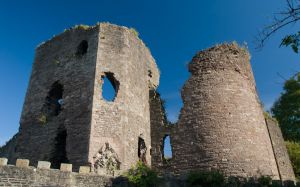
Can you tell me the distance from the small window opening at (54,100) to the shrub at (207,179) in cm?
747

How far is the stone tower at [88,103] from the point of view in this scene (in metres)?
11.9

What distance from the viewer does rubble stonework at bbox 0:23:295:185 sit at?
39.1ft

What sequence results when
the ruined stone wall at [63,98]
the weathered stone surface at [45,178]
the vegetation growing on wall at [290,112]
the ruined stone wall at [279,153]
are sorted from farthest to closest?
the vegetation growing on wall at [290,112], the ruined stone wall at [279,153], the ruined stone wall at [63,98], the weathered stone surface at [45,178]

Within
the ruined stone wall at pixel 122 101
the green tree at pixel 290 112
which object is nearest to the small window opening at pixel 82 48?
the ruined stone wall at pixel 122 101

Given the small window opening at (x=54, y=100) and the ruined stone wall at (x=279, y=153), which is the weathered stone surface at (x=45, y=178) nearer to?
the small window opening at (x=54, y=100)

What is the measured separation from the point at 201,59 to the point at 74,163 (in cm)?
719

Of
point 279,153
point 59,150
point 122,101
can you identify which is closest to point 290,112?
point 279,153

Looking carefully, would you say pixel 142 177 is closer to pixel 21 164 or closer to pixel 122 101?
pixel 21 164

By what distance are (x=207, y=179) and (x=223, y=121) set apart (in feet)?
11.9

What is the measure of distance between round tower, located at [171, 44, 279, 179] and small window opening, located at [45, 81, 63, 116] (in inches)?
223

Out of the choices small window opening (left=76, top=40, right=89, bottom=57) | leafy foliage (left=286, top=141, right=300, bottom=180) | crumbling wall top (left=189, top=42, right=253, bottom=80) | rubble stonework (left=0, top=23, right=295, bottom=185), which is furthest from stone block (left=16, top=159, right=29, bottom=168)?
leafy foliage (left=286, top=141, right=300, bottom=180)

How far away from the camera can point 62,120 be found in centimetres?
1306

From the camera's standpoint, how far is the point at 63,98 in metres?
13.6

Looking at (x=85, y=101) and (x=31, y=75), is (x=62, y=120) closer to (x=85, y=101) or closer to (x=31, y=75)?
(x=85, y=101)
